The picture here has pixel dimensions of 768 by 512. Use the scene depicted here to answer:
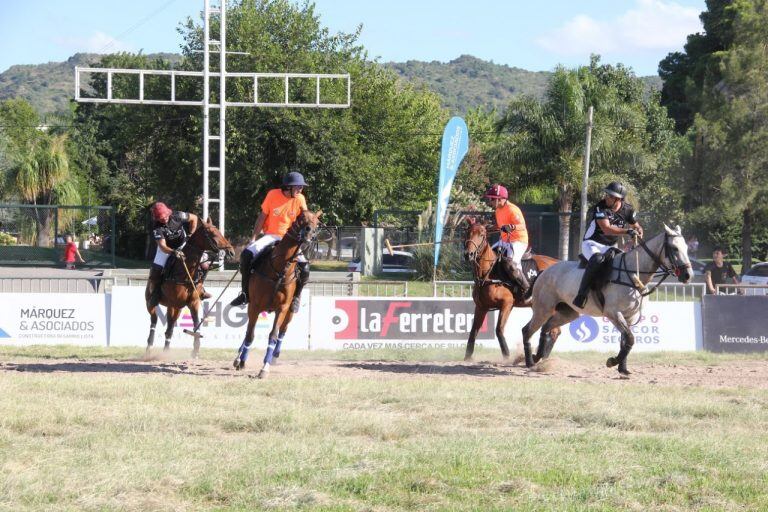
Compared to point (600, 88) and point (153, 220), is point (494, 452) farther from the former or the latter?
point (600, 88)

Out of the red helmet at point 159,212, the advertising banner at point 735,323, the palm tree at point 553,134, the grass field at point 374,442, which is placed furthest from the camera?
the palm tree at point 553,134

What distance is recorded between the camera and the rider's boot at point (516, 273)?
16.1 metres

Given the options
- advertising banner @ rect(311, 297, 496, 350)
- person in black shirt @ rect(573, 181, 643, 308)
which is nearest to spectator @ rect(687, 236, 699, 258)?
advertising banner @ rect(311, 297, 496, 350)

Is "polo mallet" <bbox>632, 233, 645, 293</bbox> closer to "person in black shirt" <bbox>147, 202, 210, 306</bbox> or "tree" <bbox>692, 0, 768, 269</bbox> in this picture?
"person in black shirt" <bbox>147, 202, 210, 306</bbox>

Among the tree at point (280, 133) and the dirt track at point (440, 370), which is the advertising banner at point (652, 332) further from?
the tree at point (280, 133)

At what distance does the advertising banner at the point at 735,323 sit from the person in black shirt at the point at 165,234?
34.9 feet

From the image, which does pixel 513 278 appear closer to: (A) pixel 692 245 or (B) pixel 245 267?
(B) pixel 245 267

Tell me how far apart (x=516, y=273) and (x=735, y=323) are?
20.3ft

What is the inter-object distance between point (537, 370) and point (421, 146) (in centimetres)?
3904

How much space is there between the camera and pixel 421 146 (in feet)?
175

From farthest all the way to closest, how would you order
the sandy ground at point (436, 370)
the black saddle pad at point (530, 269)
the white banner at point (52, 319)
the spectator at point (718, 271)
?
the spectator at point (718, 271), the white banner at point (52, 319), the black saddle pad at point (530, 269), the sandy ground at point (436, 370)

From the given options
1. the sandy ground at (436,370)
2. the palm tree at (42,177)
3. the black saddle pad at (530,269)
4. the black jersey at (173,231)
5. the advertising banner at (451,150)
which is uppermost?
the palm tree at (42,177)

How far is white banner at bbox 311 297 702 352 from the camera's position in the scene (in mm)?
19688

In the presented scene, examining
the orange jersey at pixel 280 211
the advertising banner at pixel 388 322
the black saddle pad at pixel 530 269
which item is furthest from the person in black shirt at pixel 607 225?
the advertising banner at pixel 388 322
